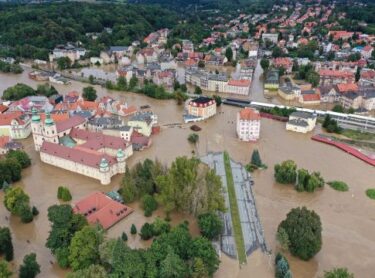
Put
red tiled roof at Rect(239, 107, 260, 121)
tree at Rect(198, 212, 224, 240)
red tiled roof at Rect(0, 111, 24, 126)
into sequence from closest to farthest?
tree at Rect(198, 212, 224, 240) → red tiled roof at Rect(239, 107, 260, 121) → red tiled roof at Rect(0, 111, 24, 126)

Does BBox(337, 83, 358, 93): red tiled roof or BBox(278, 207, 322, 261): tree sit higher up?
BBox(337, 83, 358, 93): red tiled roof

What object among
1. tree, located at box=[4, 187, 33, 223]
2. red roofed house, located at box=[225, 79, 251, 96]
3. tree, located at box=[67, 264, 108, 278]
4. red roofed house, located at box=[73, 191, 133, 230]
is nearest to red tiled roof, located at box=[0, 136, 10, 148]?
tree, located at box=[4, 187, 33, 223]

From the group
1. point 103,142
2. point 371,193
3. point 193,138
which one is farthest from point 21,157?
point 371,193

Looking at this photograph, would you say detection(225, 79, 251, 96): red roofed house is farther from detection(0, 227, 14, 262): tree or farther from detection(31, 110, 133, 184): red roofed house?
detection(0, 227, 14, 262): tree

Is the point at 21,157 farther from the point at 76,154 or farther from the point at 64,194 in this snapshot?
the point at 64,194

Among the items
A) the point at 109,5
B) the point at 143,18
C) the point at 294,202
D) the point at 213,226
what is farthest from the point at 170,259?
the point at 109,5
